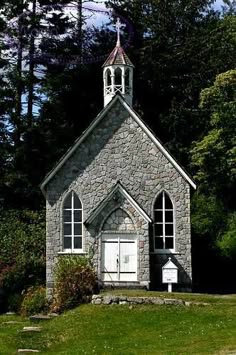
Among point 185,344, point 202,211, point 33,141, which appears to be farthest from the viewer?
point 33,141

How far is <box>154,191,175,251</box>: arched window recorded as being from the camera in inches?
1133


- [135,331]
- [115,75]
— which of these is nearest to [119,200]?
[115,75]

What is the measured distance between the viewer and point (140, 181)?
2892 centimetres

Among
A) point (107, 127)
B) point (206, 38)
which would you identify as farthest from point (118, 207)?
point (206, 38)

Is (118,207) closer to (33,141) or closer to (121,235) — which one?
(121,235)

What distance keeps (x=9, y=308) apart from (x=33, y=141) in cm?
1393

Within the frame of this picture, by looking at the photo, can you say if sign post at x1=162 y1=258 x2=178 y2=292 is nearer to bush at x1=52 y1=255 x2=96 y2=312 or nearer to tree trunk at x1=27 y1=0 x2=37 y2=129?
bush at x1=52 y1=255 x2=96 y2=312

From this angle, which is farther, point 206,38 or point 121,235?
point 206,38

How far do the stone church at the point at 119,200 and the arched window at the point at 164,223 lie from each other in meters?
0.04

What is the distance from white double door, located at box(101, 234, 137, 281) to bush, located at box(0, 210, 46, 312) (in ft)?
11.9

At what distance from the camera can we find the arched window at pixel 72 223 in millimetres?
28672

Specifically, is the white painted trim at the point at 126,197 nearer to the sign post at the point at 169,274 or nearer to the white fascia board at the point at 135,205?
the white fascia board at the point at 135,205

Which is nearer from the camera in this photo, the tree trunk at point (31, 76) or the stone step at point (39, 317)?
the stone step at point (39, 317)

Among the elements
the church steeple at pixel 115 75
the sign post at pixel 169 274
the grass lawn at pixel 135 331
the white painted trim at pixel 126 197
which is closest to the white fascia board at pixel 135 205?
the white painted trim at pixel 126 197
